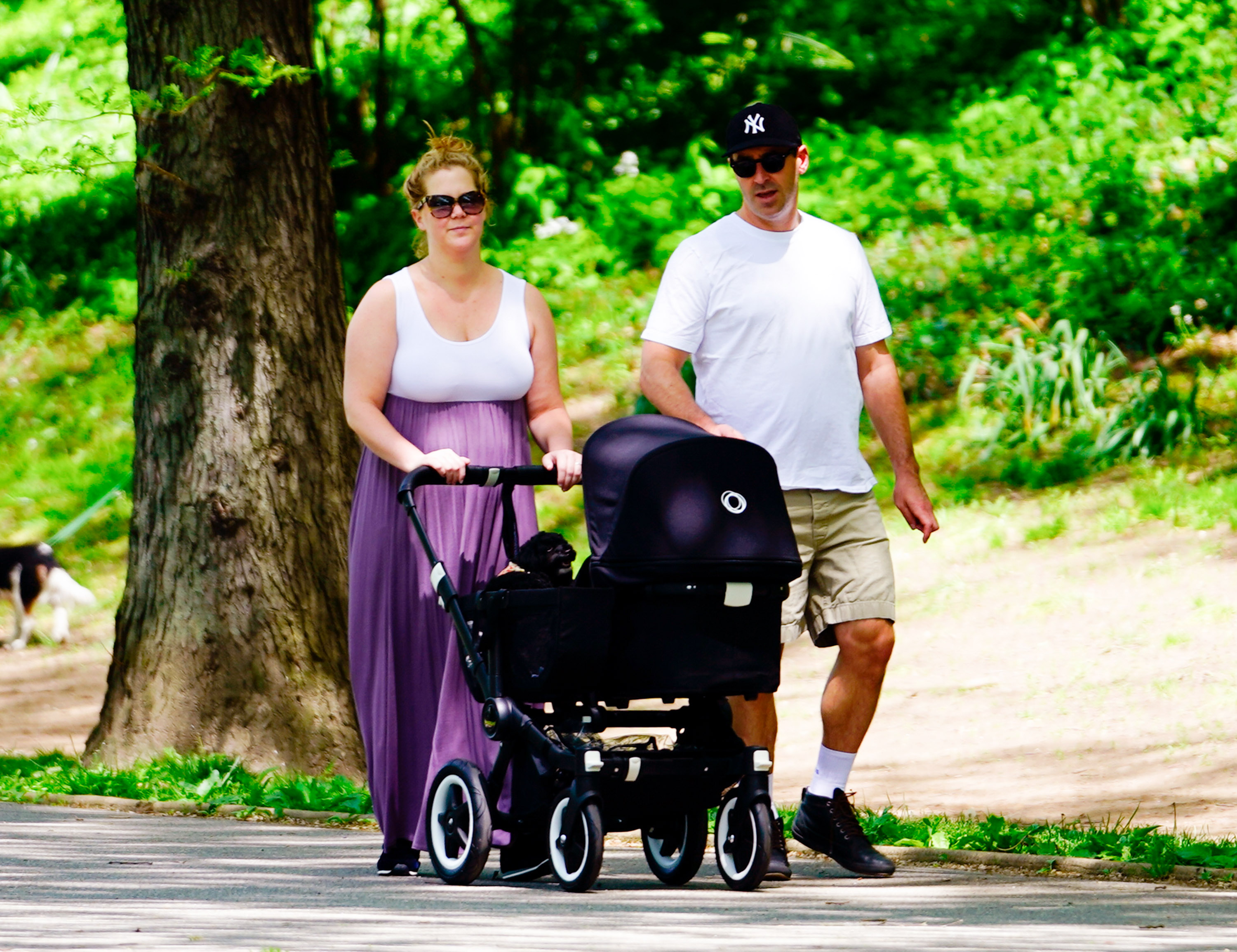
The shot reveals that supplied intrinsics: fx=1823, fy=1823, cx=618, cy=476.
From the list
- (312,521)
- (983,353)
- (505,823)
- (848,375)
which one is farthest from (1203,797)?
(983,353)

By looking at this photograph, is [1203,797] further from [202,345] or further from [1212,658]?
[202,345]

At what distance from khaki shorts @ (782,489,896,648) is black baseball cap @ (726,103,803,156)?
1.00 meters

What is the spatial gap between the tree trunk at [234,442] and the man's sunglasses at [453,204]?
7.53 feet

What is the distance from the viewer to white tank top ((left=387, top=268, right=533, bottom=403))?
525 cm

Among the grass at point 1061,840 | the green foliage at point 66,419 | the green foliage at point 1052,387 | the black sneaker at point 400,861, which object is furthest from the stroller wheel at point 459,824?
the green foliage at point 66,419

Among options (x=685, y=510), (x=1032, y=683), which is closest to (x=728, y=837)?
(x=685, y=510)

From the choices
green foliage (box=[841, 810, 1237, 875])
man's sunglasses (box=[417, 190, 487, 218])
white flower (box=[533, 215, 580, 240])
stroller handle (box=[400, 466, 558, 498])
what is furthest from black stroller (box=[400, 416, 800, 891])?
white flower (box=[533, 215, 580, 240])

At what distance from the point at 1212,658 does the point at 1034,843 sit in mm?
3924

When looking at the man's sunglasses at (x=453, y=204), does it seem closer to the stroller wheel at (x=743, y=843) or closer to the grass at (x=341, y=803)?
the stroller wheel at (x=743, y=843)

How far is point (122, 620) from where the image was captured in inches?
296

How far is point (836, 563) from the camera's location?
17.3 feet

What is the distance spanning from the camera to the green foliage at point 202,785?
21.8ft

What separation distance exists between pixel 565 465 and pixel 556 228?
1192 centimetres

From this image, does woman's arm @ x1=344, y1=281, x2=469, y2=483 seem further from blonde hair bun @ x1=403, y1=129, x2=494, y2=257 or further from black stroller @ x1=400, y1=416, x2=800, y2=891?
black stroller @ x1=400, y1=416, x2=800, y2=891
